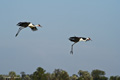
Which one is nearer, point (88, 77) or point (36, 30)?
point (36, 30)

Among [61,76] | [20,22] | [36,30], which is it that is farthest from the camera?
[61,76]

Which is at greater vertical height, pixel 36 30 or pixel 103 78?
pixel 103 78

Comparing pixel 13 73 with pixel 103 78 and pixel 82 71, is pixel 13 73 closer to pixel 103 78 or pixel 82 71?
pixel 82 71

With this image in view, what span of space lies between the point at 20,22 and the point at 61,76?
10601cm

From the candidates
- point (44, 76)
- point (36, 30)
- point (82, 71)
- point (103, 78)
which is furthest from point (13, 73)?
point (36, 30)

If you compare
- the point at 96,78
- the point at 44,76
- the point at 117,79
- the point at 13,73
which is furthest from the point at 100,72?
the point at 44,76

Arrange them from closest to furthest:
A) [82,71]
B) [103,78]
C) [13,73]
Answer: [103,78]
[82,71]
[13,73]

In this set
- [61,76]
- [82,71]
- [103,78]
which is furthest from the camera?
[82,71]

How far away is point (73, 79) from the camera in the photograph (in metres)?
165

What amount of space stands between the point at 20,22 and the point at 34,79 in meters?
84.5

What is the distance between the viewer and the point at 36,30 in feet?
150

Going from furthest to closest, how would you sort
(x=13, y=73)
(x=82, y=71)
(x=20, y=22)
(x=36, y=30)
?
1. (x=13, y=73)
2. (x=82, y=71)
3. (x=36, y=30)
4. (x=20, y=22)

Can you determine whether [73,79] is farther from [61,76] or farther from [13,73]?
[13,73]

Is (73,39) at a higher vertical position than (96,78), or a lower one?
lower
